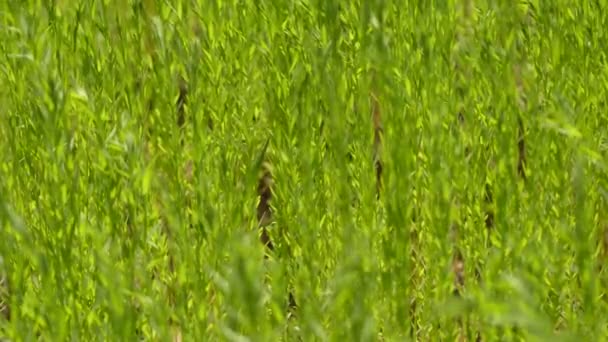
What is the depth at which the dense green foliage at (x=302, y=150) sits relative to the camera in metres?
2.11

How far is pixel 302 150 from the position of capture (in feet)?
7.51

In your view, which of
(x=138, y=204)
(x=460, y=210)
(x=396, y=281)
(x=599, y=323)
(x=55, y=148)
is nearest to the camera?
(x=599, y=323)

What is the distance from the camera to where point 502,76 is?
2418 mm

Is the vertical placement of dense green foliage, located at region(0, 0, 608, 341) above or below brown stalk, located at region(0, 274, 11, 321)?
above

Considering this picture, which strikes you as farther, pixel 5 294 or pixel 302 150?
pixel 5 294

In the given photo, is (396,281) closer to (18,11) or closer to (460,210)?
(460,210)

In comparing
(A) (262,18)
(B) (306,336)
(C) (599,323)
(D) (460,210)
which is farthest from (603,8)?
(B) (306,336)

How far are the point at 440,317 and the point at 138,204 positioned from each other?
696 mm

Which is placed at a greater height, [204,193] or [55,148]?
[55,148]

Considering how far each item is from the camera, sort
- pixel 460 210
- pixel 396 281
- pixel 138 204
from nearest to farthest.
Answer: pixel 138 204 → pixel 396 281 → pixel 460 210

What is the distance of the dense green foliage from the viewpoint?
2107 millimetres

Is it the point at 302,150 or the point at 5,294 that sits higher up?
the point at 302,150

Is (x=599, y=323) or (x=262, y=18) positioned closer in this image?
(x=599, y=323)

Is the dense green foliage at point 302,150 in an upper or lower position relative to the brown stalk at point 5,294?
upper
